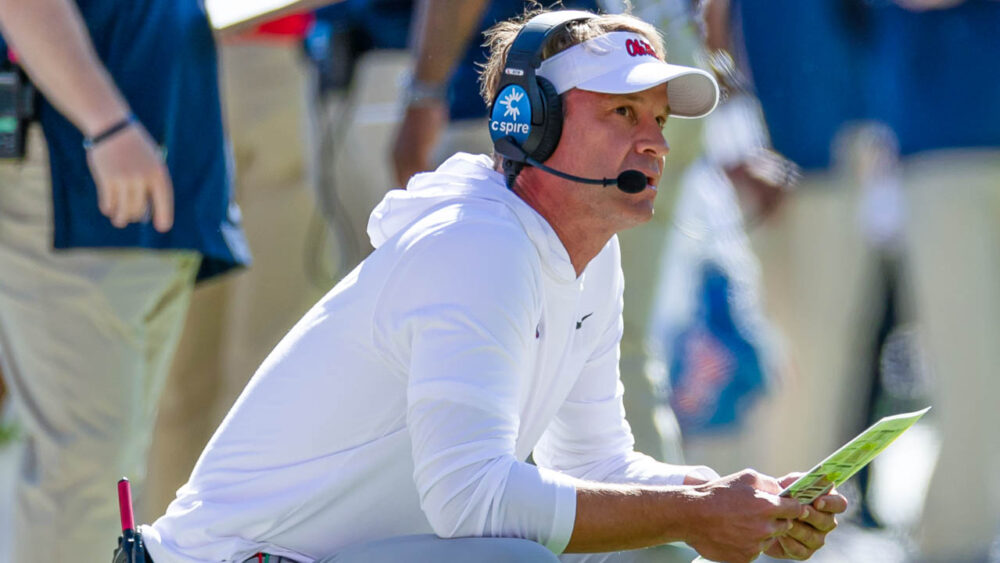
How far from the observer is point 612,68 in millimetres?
2928

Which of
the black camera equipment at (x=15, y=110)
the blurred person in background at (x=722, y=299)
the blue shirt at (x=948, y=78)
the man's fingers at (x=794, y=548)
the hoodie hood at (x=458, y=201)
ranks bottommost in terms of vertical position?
the blurred person in background at (x=722, y=299)

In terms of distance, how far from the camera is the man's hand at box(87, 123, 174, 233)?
11.4ft

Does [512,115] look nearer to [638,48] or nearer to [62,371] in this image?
[638,48]

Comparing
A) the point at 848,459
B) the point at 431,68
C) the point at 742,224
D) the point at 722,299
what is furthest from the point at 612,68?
the point at 722,299

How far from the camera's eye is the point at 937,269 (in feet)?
15.5

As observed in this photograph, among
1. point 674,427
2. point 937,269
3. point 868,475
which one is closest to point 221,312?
point 674,427

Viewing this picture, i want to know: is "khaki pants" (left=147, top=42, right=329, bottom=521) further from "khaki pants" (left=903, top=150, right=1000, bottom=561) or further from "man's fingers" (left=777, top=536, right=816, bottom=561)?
"man's fingers" (left=777, top=536, right=816, bottom=561)

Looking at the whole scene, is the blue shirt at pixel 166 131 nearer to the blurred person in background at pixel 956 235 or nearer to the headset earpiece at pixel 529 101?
the headset earpiece at pixel 529 101

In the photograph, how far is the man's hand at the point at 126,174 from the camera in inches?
136

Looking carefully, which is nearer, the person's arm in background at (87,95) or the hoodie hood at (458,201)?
the hoodie hood at (458,201)

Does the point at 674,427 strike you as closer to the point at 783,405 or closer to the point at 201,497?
the point at 783,405

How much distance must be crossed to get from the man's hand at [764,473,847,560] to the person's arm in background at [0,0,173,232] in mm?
1496

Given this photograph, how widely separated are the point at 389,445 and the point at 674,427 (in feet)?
5.02

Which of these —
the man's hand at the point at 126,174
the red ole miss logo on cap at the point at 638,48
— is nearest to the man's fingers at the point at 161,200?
the man's hand at the point at 126,174
